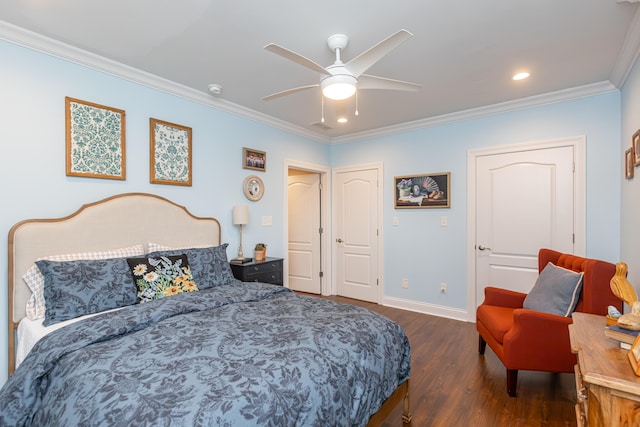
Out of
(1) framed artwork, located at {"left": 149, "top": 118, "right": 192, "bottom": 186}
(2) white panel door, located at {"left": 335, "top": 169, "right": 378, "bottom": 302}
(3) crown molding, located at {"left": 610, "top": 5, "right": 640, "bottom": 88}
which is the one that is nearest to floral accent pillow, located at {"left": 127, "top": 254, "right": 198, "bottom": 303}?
(1) framed artwork, located at {"left": 149, "top": 118, "right": 192, "bottom": 186}

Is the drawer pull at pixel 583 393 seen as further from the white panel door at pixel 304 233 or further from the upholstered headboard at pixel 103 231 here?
the white panel door at pixel 304 233

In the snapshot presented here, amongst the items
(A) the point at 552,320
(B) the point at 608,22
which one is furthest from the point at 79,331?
(B) the point at 608,22

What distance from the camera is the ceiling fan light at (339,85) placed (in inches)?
74.8

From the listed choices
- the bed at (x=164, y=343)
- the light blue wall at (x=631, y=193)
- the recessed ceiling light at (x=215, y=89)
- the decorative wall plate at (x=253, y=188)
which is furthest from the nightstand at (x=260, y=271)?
the light blue wall at (x=631, y=193)

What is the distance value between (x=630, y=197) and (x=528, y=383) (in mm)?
1755

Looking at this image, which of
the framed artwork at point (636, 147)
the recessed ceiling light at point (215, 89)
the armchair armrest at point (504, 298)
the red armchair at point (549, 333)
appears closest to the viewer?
the red armchair at point (549, 333)

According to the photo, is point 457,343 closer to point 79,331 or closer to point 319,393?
point 319,393

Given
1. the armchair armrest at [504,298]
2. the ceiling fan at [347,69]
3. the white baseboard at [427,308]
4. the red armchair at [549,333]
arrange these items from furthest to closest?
the white baseboard at [427,308] < the armchair armrest at [504,298] < the red armchair at [549,333] < the ceiling fan at [347,69]

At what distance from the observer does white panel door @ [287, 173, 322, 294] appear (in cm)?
519

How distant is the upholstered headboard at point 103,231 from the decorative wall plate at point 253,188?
1.95 ft

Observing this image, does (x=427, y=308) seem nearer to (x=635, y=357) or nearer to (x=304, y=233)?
(x=304, y=233)

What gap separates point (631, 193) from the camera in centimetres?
258

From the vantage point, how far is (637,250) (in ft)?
7.82

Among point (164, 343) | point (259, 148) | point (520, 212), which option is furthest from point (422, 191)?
point (164, 343)
